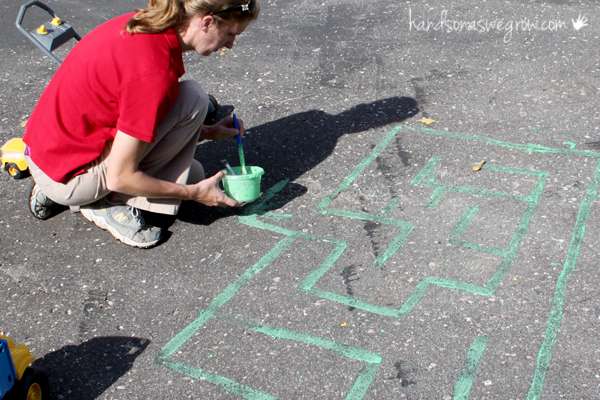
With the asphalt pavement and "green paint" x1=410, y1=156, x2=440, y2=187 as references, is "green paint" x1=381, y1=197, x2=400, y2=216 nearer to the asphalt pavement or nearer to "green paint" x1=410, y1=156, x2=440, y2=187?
the asphalt pavement

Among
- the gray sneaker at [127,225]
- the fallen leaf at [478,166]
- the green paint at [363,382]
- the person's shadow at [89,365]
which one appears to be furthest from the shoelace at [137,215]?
the fallen leaf at [478,166]

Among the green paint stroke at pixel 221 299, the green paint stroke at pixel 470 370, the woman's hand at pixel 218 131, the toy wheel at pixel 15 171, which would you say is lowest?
the green paint stroke at pixel 470 370

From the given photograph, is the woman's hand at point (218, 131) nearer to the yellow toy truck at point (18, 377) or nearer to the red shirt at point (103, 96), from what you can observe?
the red shirt at point (103, 96)

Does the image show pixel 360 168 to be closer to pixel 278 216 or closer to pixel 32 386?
pixel 278 216

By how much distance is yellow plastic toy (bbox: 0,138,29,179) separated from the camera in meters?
4.27

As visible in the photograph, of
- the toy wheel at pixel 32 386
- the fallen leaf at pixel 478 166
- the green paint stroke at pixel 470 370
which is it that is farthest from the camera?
the fallen leaf at pixel 478 166

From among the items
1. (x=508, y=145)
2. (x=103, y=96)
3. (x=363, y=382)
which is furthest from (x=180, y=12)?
(x=508, y=145)

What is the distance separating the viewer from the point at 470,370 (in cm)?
281

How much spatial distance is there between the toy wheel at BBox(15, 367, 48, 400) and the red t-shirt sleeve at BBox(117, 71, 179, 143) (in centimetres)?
102

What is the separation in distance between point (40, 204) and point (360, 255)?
1625 millimetres

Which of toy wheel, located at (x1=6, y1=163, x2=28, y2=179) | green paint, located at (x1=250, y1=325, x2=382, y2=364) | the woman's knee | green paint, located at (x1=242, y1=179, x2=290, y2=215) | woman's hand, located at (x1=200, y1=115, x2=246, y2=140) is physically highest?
the woman's knee

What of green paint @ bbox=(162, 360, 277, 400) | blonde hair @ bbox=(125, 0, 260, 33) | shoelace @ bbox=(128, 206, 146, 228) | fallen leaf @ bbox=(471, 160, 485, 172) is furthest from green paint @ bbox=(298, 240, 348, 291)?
blonde hair @ bbox=(125, 0, 260, 33)

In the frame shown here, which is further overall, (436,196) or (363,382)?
(436,196)

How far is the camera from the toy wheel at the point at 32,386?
2.51 meters
